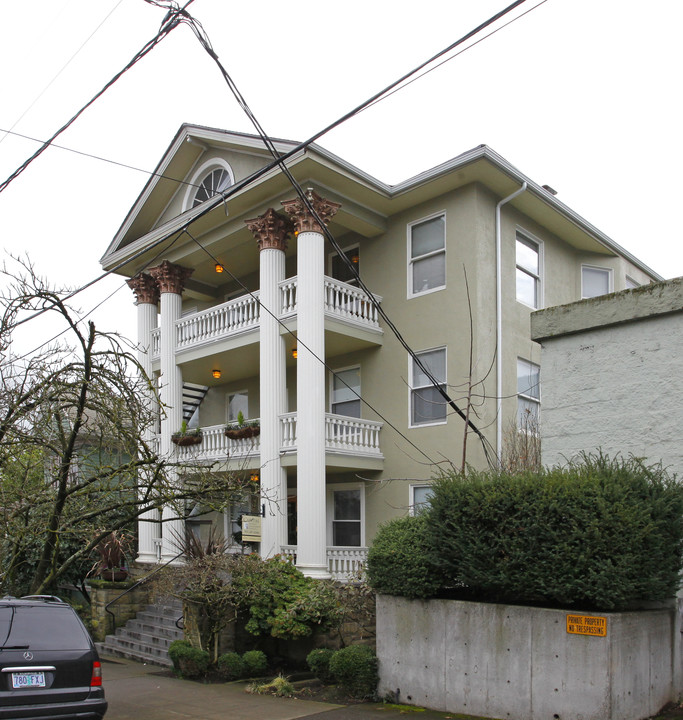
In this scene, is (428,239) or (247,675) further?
(428,239)

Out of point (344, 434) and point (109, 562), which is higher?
point (344, 434)

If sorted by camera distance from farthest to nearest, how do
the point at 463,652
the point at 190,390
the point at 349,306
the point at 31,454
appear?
the point at 190,390 → the point at 349,306 → the point at 31,454 → the point at 463,652

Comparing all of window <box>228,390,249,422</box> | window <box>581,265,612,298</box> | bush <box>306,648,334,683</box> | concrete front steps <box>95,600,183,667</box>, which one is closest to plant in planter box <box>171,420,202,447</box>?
window <box>228,390,249,422</box>

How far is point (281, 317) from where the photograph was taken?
1764 centimetres

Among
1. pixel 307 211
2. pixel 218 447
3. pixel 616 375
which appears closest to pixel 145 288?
pixel 218 447

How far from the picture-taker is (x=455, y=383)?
1686 cm

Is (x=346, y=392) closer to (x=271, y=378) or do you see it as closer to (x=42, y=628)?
(x=271, y=378)

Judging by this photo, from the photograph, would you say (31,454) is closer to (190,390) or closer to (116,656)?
(116,656)

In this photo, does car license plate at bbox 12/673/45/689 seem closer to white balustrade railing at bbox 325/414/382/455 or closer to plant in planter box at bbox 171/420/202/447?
white balustrade railing at bbox 325/414/382/455

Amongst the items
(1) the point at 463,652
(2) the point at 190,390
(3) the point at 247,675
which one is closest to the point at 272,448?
(3) the point at 247,675

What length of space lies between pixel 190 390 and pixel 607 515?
1676 cm

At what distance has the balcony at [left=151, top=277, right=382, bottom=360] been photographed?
57.7 ft

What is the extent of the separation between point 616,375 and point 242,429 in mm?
10368

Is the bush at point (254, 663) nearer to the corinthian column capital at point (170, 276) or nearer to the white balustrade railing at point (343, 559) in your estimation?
the white balustrade railing at point (343, 559)
